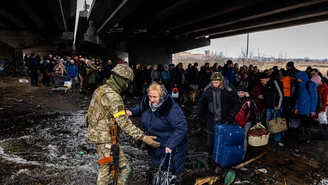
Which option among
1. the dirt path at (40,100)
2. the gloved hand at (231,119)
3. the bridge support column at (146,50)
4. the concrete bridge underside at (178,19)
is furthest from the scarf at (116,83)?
the bridge support column at (146,50)

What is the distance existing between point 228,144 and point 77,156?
3.23 metres

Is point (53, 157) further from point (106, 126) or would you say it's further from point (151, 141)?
point (151, 141)

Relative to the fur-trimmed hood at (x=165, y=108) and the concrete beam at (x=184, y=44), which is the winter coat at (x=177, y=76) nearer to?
the fur-trimmed hood at (x=165, y=108)

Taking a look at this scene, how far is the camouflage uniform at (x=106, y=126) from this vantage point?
9.51ft

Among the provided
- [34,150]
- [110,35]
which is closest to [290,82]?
[34,150]

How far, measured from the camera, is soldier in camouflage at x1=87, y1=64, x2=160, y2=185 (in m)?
2.90

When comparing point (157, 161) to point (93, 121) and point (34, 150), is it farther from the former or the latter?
point (34, 150)

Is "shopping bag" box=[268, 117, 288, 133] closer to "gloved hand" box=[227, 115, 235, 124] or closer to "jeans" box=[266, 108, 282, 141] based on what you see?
"jeans" box=[266, 108, 282, 141]

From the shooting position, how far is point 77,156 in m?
5.19

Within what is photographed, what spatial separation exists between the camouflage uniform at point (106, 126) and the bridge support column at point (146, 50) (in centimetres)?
1581

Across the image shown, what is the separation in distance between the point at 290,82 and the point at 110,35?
15.9 m

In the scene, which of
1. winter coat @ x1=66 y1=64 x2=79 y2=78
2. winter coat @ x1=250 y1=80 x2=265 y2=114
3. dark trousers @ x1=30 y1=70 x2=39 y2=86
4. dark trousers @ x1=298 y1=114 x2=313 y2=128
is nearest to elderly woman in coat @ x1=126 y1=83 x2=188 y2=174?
winter coat @ x1=250 y1=80 x2=265 y2=114

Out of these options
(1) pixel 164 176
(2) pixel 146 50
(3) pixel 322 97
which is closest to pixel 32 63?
(2) pixel 146 50

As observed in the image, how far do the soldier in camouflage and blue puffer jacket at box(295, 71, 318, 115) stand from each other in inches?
195
